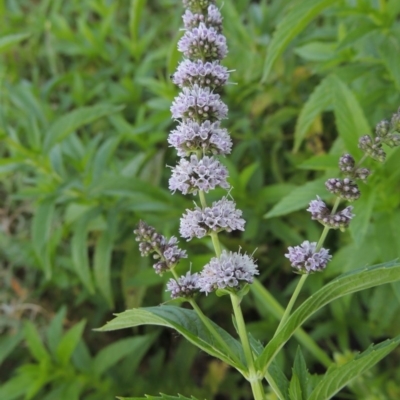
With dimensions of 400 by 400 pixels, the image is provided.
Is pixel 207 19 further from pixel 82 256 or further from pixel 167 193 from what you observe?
pixel 82 256

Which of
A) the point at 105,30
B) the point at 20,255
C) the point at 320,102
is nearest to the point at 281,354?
the point at 320,102

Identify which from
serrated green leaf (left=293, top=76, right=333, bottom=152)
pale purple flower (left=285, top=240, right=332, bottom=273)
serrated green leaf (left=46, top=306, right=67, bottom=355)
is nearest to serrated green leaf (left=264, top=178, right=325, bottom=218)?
serrated green leaf (left=293, top=76, right=333, bottom=152)

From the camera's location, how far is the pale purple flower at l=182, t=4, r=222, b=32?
1.15 metres

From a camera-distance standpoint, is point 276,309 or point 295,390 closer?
point 295,390

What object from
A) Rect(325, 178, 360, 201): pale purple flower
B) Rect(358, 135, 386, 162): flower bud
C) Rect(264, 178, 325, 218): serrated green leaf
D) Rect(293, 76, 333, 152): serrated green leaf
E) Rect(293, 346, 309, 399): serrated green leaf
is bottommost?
Rect(293, 346, 309, 399): serrated green leaf

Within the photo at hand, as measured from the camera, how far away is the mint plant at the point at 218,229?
→ 1.05 meters

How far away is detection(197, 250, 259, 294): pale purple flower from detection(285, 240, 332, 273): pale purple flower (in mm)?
83

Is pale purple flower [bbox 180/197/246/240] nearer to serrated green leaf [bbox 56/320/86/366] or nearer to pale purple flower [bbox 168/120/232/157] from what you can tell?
pale purple flower [bbox 168/120/232/157]

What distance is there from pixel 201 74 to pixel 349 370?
65 centimetres

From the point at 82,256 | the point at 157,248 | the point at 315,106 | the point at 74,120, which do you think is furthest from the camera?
the point at 82,256

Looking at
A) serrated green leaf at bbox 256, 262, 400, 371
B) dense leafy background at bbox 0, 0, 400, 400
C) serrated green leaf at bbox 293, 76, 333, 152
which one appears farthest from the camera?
serrated green leaf at bbox 293, 76, 333, 152

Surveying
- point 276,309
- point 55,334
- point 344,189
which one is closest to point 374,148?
point 344,189

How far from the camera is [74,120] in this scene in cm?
234

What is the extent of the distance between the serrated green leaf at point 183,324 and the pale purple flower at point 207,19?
0.59 m
